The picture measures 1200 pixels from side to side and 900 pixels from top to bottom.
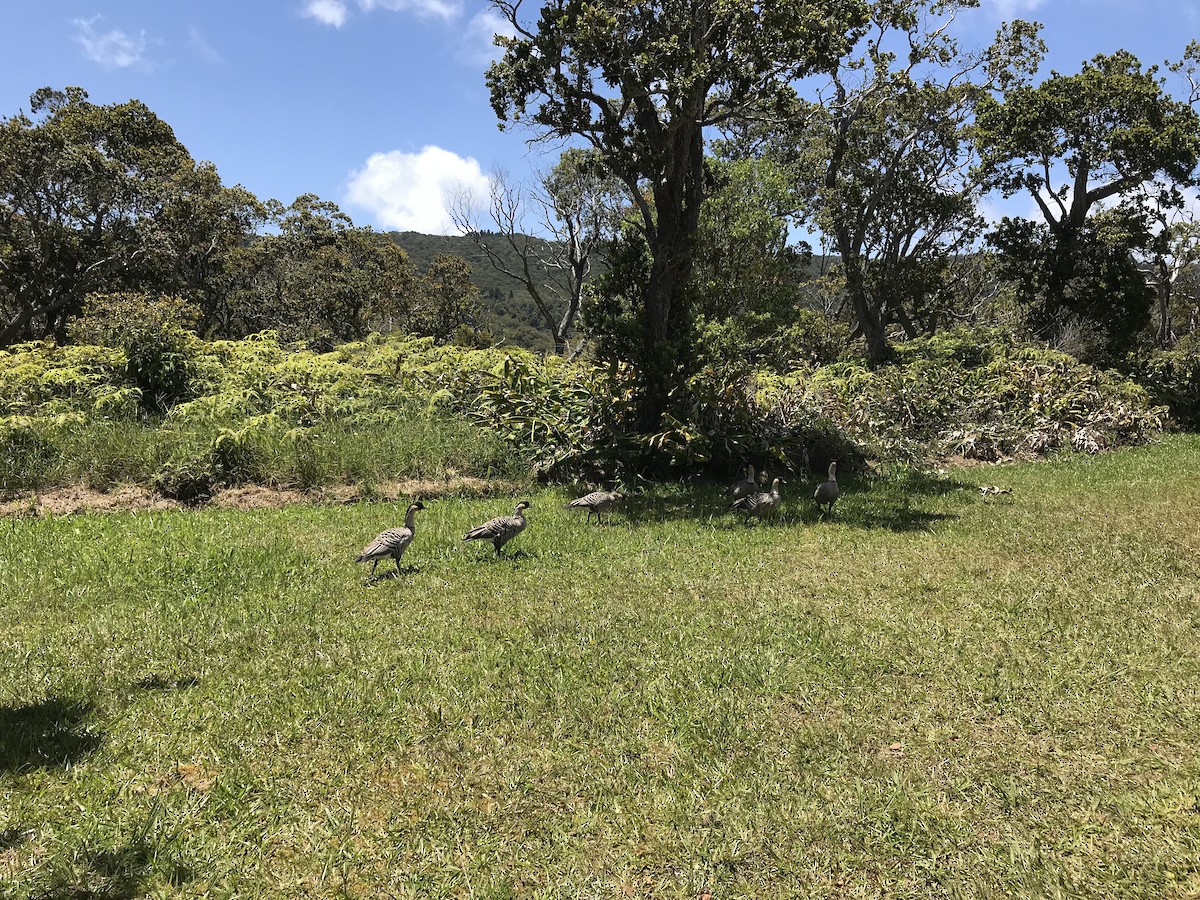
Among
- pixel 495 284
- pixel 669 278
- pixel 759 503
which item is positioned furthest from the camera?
pixel 495 284

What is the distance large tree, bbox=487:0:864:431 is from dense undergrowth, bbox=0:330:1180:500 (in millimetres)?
1240

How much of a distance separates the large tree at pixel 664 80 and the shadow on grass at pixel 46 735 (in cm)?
919

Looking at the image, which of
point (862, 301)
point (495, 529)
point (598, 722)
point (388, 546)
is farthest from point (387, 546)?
point (862, 301)

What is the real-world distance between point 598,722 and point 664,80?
8.84m

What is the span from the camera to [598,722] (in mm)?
4312

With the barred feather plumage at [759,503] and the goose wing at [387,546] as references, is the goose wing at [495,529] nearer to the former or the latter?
the goose wing at [387,546]

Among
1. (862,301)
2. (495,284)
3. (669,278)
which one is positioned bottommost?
(669,278)

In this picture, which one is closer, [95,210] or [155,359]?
[155,359]

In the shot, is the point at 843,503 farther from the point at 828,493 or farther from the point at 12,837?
the point at 12,837

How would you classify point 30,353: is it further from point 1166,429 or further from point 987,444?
point 1166,429

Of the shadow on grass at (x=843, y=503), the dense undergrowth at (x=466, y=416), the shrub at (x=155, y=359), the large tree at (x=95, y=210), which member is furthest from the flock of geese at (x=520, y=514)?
the large tree at (x=95, y=210)

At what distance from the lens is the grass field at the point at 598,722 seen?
10.5 feet

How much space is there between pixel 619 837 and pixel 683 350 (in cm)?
947

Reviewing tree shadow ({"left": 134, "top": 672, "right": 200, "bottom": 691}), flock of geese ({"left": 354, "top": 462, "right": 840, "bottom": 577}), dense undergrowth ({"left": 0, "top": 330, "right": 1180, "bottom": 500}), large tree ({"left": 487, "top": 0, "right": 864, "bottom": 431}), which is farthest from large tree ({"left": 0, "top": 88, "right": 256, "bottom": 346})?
tree shadow ({"left": 134, "top": 672, "right": 200, "bottom": 691})
